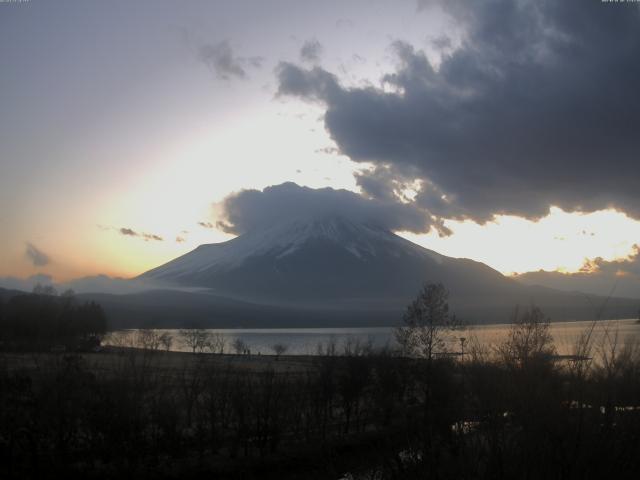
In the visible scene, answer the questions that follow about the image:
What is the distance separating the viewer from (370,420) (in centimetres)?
2847

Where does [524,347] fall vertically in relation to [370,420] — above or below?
above

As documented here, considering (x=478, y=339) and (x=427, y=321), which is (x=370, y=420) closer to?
(x=478, y=339)

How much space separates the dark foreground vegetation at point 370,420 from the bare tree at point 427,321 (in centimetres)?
12

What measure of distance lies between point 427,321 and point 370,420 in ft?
36.6

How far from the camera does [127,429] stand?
2033 cm

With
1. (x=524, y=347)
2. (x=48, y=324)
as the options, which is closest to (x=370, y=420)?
(x=524, y=347)

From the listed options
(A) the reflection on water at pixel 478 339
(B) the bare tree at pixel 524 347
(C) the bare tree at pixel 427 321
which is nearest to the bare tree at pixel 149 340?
(A) the reflection on water at pixel 478 339

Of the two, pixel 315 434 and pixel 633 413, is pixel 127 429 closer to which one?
pixel 315 434

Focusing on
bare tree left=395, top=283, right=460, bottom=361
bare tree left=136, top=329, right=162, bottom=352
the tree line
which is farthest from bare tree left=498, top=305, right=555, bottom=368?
the tree line

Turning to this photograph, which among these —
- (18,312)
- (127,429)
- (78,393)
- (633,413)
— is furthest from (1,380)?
(18,312)

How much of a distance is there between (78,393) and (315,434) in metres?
10.3

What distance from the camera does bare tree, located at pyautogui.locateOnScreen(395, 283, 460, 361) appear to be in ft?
120

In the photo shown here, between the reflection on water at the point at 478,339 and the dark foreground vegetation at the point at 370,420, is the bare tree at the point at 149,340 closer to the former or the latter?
the reflection on water at the point at 478,339

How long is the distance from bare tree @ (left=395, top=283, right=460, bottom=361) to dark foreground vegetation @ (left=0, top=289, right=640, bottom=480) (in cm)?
12
